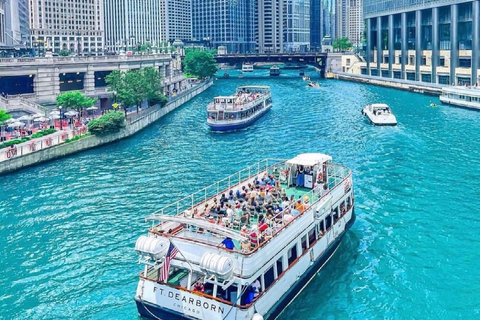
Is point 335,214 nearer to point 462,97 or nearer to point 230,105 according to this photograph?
point 230,105

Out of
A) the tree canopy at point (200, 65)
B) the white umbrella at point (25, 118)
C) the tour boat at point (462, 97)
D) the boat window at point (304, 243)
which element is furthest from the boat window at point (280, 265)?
the tree canopy at point (200, 65)

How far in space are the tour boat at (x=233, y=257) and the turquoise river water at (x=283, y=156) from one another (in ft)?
7.66

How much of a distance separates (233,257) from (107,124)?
5680 centimetres

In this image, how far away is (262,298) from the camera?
28.5 metres

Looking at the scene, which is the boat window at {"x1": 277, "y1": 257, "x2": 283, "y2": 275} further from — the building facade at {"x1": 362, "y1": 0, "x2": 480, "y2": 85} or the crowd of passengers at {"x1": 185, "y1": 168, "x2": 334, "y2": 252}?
the building facade at {"x1": 362, "y1": 0, "x2": 480, "y2": 85}

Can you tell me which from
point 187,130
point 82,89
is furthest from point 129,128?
point 82,89

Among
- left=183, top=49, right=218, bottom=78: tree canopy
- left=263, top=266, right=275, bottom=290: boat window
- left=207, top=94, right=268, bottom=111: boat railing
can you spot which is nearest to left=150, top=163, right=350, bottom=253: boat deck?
left=263, top=266, right=275, bottom=290: boat window

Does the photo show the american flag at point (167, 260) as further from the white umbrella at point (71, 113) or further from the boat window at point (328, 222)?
the white umbrella at point (71, 113)

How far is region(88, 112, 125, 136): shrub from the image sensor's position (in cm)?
A: 7962

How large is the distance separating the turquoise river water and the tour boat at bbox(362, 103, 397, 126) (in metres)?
1.71

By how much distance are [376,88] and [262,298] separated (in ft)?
460

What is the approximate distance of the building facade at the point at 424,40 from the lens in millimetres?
137375

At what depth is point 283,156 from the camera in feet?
237

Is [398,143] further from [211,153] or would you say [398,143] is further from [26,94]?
[26,94]
